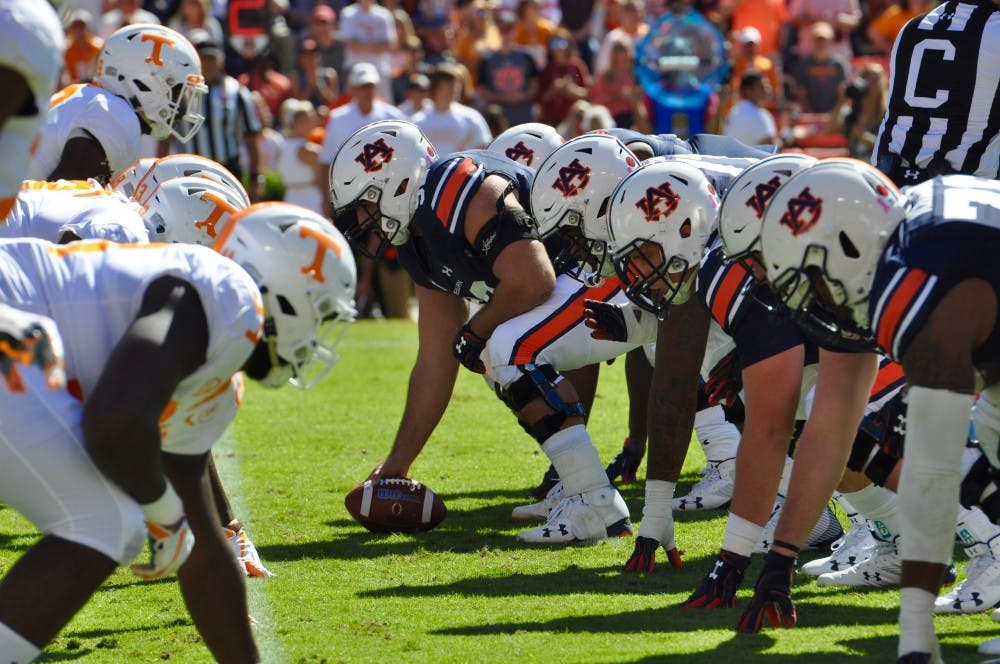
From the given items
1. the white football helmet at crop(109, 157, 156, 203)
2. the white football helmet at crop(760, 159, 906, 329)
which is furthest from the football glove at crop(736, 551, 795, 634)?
the white football helmet at crop(109, 157, 156, 203)

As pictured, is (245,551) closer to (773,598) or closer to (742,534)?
(742,534)

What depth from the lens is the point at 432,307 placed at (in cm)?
659

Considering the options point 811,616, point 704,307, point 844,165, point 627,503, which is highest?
point 844,165

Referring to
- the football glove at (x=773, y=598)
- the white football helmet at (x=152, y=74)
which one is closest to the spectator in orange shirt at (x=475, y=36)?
the white football helmet at (x=152, y=74)

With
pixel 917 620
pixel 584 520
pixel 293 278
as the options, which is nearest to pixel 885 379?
pixel 584 520

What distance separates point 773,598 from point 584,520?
1450 mm

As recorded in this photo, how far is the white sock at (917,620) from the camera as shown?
3.67 metres

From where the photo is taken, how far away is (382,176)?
19.8ft

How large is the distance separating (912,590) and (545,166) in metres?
2.59

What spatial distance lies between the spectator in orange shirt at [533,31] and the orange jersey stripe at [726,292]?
1101cm

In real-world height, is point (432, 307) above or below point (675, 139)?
below

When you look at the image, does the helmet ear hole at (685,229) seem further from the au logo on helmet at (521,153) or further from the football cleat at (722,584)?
the au logo on helmet at (521,153)

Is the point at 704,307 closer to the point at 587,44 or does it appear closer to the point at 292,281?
the point at 292,281

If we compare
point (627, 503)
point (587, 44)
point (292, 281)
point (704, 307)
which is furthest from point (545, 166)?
point (587, 44)
